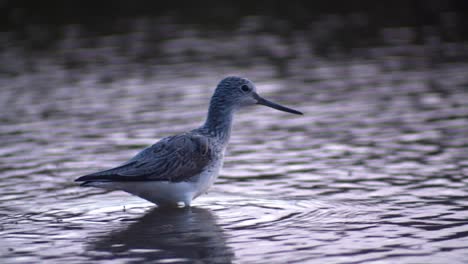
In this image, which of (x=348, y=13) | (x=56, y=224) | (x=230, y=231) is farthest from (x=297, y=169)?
(x=348, y=13)

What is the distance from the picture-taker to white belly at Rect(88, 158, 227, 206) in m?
9.69

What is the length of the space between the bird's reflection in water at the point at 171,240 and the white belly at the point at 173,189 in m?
0.20

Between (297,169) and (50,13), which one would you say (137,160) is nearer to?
(297,169)

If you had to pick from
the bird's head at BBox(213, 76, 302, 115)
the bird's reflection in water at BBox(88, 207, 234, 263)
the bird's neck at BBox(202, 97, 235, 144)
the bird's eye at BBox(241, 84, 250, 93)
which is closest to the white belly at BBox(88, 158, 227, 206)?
the bird's reflection in water at BBox(88, 207, 234, 263)

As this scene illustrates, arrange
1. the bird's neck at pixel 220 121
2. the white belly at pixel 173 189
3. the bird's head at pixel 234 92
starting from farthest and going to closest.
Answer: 1. the bird's head at pixel 234 92
2. the bird's neck at pixel 220 121
3. the white belly at pixel 173 189

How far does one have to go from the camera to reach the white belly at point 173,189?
9.69 m

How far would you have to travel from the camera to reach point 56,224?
9.59 metres

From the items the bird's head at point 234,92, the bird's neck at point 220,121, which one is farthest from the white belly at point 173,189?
the bird's head at point 234,92

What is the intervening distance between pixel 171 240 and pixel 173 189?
1.19m

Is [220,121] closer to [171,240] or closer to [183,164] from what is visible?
[183,164]

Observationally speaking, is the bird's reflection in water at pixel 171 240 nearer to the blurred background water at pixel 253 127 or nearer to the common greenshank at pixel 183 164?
the blurred background water at pixel 253 127

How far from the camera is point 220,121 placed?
35.5 feet

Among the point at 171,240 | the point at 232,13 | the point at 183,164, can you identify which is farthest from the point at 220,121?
the point at 232,13

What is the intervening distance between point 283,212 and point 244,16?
1753 cm
